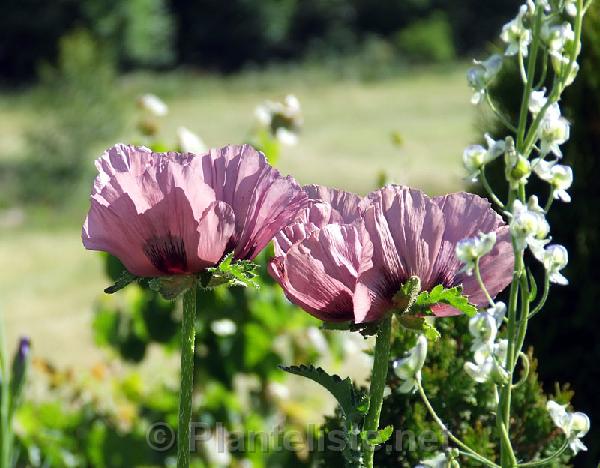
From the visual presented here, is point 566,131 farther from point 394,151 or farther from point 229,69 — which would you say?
point 229,69

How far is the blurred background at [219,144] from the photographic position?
267 centimetres

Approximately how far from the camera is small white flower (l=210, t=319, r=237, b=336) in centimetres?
319

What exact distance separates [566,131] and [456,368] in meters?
0.66

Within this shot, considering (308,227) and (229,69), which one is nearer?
(308,227)

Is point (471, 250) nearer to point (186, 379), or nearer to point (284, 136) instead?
point (186, 379)

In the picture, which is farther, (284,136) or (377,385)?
(284,136)

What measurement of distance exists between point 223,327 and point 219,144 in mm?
15667

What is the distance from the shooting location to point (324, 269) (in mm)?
1017

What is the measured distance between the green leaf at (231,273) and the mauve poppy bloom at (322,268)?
1.4 inches

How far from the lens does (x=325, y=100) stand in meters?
24.8

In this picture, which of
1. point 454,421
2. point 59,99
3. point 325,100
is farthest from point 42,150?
point 454,421
